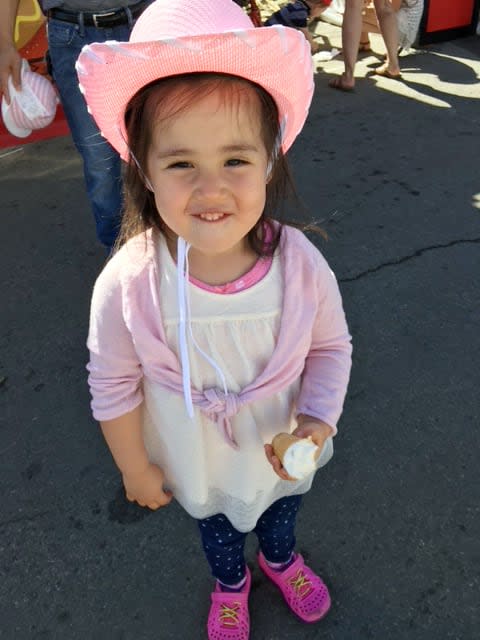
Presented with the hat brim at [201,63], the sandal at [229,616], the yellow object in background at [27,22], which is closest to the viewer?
the hat brim at [201,63]

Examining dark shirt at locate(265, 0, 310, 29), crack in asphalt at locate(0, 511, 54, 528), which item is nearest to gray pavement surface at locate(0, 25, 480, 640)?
crack in asphalt at locate(0, 511, 54, 528)

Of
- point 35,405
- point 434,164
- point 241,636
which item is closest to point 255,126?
point 241,636

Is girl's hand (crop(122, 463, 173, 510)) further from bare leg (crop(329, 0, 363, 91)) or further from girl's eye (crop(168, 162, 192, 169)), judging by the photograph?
bare leg (crop(329, 0, 363, 91))

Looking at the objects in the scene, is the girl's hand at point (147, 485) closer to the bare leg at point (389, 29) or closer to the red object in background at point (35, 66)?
the red object in background at point (35, 66)

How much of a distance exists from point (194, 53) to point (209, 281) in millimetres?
424

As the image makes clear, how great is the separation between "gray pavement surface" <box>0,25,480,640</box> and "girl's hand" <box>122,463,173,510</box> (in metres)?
0.52

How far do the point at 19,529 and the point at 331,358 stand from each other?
121 centimetres

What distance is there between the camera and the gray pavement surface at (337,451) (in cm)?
176

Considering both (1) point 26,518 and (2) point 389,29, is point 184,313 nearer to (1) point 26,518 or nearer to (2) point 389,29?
(1) point 26,518

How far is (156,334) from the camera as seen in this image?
1.22 metres

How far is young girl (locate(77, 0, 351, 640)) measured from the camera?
106 cm

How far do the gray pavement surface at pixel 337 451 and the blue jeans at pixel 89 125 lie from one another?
1.53ft

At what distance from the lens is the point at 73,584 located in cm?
183

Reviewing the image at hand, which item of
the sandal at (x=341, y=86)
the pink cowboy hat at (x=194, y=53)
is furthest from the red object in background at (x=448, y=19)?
the pink cowboy hat at (x=194, y=53)
